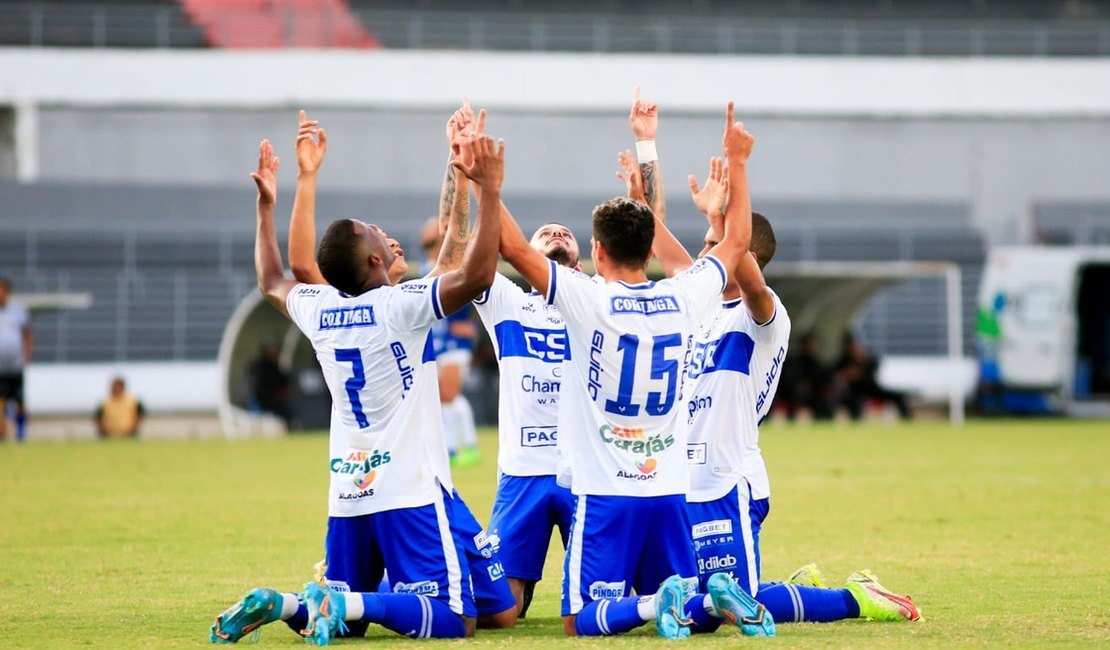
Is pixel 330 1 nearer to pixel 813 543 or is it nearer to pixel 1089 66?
pixel 1089 66

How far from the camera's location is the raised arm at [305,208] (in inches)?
277

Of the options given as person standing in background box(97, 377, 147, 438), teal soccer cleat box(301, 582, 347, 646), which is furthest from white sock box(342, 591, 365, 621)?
person standing in background box(97, 377, 147, 438)

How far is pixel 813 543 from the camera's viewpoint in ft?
34.5

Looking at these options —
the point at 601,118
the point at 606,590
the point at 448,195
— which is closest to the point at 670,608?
the point at 606,590

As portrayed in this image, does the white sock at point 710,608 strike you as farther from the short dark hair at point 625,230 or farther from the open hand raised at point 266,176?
the open hand raised at point 266,176

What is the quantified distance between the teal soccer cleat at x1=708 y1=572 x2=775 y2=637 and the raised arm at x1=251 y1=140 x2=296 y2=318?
2322mm

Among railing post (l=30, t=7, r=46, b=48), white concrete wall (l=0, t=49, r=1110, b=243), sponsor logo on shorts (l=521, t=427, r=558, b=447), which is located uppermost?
railing post (l=30, t=7, r=46, b=48)

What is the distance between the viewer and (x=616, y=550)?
21.4ft

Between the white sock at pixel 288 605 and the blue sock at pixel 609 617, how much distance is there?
1.20 m

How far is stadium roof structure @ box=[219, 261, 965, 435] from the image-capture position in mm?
24062

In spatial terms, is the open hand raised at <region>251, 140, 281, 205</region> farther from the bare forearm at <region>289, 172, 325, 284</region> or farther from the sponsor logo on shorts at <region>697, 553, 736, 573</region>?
the sponsor logo on shorts at <region>697, 553, 736, 573</region>

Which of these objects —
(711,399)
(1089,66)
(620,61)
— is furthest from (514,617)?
(1089,66)

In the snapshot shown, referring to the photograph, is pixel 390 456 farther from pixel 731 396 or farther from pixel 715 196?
pixel 715 196

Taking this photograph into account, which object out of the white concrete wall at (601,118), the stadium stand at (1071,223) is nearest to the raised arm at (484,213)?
the white concrete wall at (601,118)
